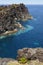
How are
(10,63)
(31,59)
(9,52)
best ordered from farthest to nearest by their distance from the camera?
(9,52)
(31,59)
(10,63)

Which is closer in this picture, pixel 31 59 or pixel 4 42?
pixel 31 59

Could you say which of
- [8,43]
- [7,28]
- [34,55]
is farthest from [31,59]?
[7,28]

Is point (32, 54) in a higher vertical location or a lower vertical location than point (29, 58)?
higher

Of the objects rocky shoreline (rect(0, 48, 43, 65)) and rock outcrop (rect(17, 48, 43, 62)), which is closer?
rocky shoreline (rect(0, 48, 43, 65))

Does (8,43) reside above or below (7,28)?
below

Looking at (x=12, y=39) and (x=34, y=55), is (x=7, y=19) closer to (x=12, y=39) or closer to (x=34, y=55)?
(x=12, y=39)

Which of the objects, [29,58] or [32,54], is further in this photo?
[32,54]

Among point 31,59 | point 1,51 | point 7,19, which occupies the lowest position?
point 1,51

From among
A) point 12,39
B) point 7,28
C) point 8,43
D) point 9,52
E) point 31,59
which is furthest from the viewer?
point 7,28

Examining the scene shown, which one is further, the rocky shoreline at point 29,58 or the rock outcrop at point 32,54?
the rock outcrop at point 32,54
